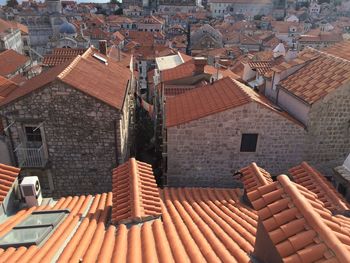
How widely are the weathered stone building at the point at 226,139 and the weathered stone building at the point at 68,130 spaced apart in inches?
115

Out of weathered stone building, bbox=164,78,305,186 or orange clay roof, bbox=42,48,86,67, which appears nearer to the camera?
weathered stone building, bbox=164,78,305,186

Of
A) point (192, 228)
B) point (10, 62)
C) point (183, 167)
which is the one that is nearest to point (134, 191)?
point (192, 228)

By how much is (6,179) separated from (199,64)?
1408 centimetres

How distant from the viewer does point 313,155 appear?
1410 centimetres

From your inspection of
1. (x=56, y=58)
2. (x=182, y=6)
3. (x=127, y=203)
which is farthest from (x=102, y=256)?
(x=182, y=6)

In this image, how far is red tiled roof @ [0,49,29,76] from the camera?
32.8 m

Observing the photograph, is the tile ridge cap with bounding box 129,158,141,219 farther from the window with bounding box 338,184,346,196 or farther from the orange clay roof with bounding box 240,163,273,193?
the window with bounding box 338,184,346,196

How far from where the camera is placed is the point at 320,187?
10703mm

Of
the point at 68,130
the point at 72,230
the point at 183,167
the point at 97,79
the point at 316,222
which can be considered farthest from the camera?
the point at 97,79

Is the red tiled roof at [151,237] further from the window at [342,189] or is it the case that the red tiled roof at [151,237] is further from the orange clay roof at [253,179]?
the window at [342,189]

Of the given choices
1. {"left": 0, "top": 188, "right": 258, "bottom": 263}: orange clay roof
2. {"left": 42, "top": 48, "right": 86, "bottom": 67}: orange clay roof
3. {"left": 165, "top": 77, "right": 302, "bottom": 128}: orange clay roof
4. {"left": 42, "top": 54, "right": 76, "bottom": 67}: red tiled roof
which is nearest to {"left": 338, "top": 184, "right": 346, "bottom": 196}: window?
{"left": 165, "top": 77, "right": 302, "bottom": 128}: orange clay roof

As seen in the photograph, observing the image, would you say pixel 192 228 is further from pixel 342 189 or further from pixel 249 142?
pixel 342 189

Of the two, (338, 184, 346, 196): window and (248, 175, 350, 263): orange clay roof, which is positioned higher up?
(248, 175, 350, 263): orange clay roof

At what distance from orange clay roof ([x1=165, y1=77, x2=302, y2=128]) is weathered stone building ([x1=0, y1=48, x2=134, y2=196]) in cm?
257
